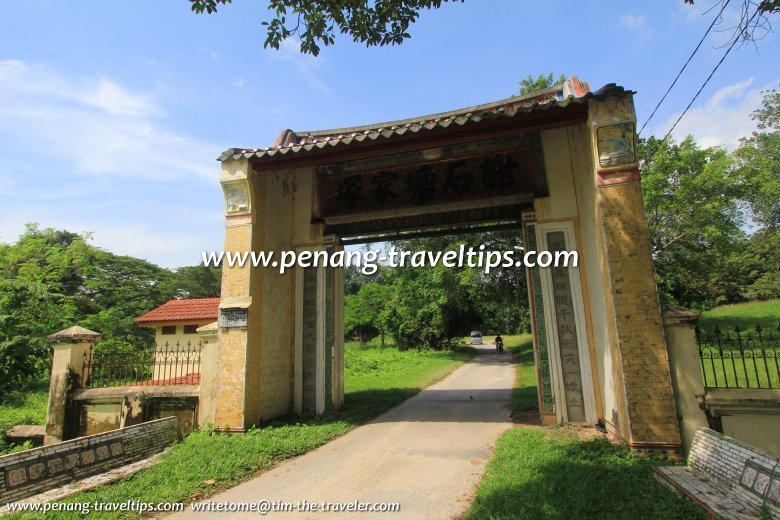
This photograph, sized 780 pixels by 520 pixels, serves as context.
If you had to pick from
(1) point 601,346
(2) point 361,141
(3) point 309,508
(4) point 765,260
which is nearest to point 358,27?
(2) point 361,141

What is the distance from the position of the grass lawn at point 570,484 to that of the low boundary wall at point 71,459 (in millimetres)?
4300

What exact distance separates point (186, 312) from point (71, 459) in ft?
46.9

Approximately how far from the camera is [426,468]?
4.91m

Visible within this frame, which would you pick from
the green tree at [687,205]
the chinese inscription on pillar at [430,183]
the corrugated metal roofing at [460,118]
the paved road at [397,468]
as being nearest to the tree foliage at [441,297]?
the green tree at [687,205]

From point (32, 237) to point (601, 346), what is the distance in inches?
1221

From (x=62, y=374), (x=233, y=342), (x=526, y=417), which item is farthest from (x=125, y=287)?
(x=526, y=417)

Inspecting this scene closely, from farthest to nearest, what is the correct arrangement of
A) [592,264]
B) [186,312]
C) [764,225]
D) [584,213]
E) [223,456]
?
[764,225], [186,312], [584,213], [592,264], [223,456]

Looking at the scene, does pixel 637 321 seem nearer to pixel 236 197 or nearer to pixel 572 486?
pixel 572 486

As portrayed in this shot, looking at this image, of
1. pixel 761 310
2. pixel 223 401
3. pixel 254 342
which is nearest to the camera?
pixel 223 401

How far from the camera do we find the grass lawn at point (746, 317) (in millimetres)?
18156

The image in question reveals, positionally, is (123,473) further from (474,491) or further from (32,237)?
(32,237)

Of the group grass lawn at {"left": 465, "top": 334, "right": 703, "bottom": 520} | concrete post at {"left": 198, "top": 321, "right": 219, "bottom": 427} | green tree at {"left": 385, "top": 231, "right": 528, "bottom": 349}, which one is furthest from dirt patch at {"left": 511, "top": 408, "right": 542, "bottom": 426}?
green tree at {"left": 385, "top": 231, "right": 528, "bottom": 349}

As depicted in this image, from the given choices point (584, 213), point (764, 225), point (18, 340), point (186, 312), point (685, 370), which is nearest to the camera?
point (685, 370)

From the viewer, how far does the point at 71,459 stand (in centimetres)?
452
